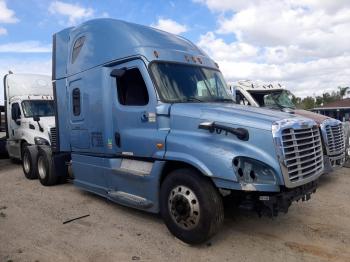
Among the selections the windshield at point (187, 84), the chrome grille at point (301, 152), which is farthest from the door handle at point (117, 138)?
the chrome grille at point (301, 152)

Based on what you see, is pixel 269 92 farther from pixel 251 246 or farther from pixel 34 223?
pixel 34 223

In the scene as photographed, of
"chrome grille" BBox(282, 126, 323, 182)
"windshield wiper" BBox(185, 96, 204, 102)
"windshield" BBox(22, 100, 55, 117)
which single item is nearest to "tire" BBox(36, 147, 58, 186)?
"windshield" BBox(22, 100, 55, 117)

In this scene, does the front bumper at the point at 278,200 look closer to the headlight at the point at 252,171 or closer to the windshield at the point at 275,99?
the headlight at the point at 252,171

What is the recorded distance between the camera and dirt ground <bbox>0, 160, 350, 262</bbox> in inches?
196

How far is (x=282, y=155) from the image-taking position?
4641 millimetres

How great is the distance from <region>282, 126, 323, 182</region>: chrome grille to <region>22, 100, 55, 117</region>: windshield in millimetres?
9186

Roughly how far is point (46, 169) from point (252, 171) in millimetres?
6209

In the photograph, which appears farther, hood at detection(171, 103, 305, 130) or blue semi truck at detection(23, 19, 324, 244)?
hood at detection(171, 103, 305, 130)

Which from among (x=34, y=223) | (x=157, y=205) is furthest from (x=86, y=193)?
(x=157, y=205)

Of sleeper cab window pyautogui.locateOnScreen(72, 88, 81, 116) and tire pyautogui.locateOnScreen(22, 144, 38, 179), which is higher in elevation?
sleeper cab window pyautogui.locateOnScreen(72, 88, 81, 116)

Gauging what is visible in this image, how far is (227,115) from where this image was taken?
5102 mm

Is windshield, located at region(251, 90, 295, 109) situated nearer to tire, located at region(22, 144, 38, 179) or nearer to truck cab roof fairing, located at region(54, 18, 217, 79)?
truck cab roof fairing, located at region(54, 18, 217, 79)

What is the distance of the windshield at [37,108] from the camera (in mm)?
12266

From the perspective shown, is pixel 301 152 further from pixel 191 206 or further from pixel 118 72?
pixel 118 72
